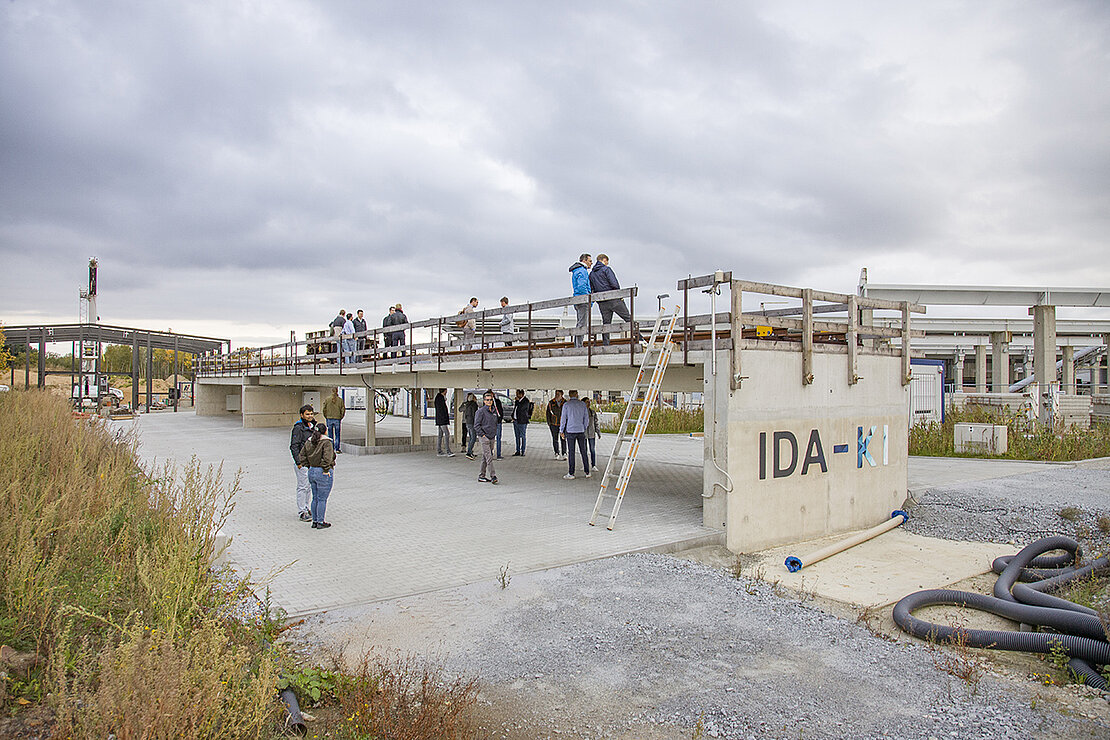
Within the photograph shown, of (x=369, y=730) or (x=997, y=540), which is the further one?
(x=997, y=540)

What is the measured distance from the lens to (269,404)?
31.9 m

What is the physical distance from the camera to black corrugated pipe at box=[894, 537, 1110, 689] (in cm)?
Result: 544

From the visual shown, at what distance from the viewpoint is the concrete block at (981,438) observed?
1944cm

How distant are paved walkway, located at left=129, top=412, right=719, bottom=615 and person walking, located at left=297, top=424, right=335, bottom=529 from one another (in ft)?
0.98

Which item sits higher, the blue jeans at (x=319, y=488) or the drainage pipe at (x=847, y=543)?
the blue jeans at (x=319, y=488)

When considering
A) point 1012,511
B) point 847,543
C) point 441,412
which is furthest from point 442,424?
point 1012,511

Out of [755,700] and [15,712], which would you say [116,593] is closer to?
[15,712]

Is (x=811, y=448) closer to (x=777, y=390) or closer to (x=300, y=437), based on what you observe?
(x=777, y=390)

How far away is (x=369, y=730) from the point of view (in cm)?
399

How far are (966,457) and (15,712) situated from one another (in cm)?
2128

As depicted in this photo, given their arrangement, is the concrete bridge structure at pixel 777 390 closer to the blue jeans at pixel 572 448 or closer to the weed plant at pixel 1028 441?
the blue jeans at pixel 572 448

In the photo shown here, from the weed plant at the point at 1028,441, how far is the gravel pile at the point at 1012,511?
15.7 feet

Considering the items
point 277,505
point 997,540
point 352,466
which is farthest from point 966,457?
point 277,505

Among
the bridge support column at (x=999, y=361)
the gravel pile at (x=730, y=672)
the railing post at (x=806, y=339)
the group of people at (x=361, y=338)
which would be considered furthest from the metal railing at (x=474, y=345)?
the bridge support column at (x=999, y=361)
